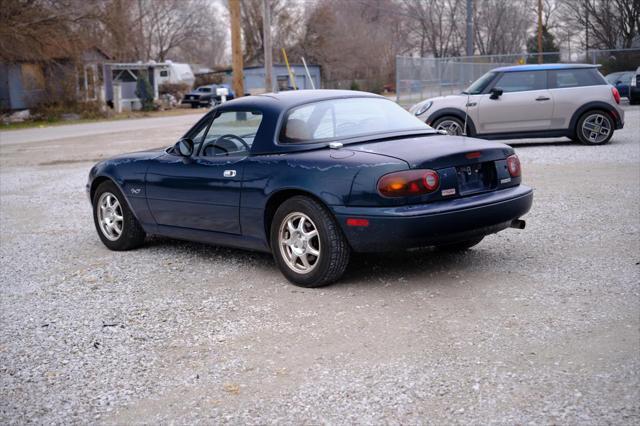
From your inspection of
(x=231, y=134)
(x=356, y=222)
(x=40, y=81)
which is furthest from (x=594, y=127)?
(x=40, y=81)

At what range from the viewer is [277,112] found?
619cm

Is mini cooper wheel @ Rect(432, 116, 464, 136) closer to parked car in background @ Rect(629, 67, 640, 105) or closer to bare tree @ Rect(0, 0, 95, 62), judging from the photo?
Result: parked car in background @ Rect(629, 67, 640, 105)

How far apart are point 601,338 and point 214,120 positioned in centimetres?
371

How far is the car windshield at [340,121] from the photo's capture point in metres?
6.08

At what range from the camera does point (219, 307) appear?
5438 mm

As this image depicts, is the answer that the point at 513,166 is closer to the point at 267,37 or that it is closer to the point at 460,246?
the point at 460,246

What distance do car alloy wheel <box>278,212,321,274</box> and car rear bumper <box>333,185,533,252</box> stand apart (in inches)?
12.2

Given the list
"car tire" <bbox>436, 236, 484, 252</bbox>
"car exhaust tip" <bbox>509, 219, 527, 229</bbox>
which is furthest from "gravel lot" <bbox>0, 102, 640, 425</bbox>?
"car exhaust tip" <bbox>509, 219, 527, 229</bbox>

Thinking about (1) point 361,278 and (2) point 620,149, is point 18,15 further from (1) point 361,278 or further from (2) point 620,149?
(1) point 361,278

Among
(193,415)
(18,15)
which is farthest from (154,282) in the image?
(18,15)

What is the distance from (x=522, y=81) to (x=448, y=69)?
53.4 ft

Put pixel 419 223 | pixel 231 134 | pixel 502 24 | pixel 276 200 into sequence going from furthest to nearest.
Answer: pixel 502 24
pixel 231 134
pixel 276 200
pixel 419 223

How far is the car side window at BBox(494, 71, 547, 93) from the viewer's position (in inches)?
590

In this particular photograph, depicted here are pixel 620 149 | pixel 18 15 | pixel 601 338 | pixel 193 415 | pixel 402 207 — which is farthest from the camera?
pixel 18 15
